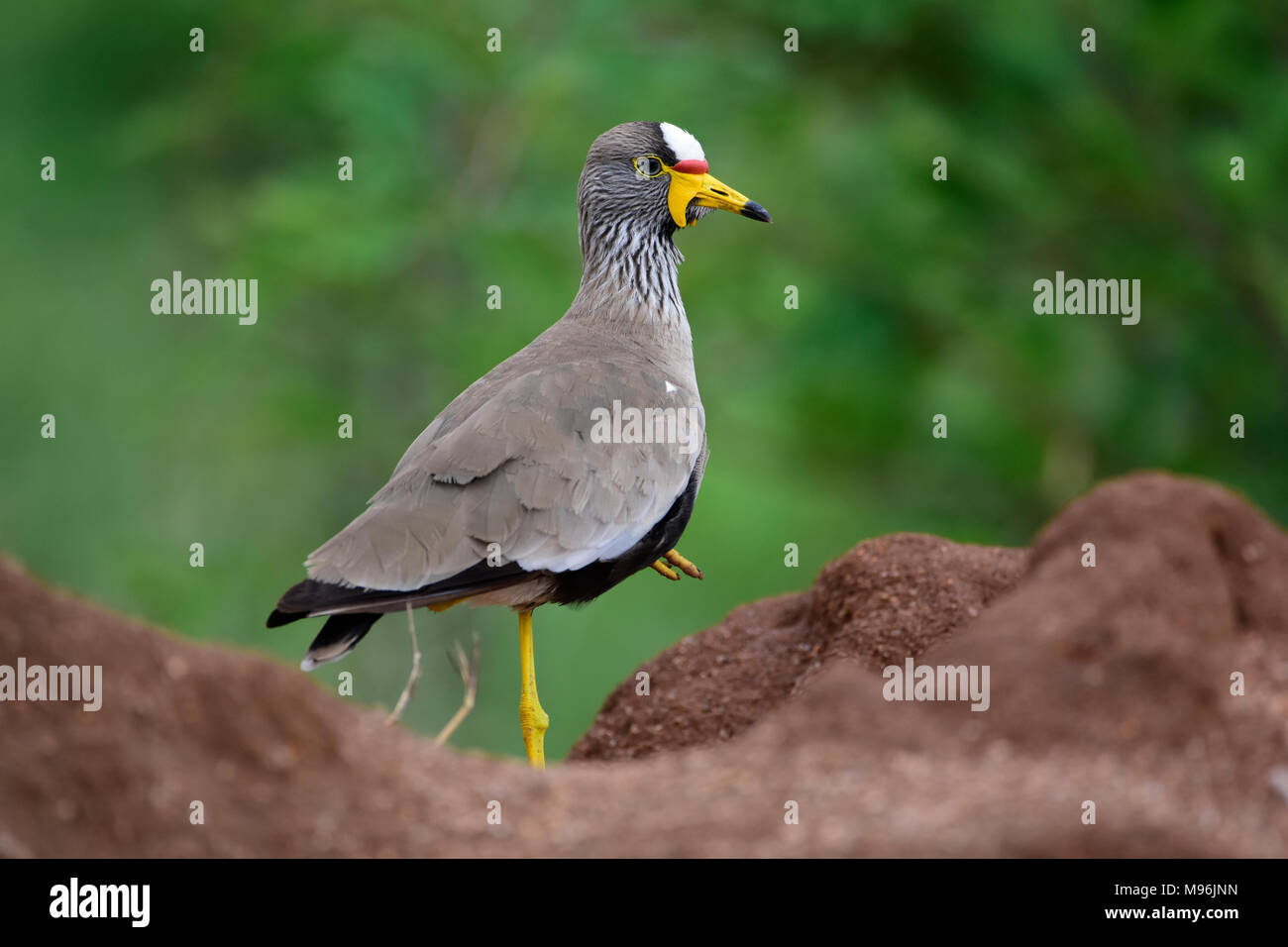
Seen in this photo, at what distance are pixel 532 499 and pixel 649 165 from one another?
267 cm

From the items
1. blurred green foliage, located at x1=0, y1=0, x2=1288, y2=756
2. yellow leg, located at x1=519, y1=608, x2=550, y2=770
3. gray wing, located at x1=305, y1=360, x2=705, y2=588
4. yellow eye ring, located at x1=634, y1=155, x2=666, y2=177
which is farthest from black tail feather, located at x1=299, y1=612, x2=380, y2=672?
blurred green foliage, located at x1=0, y1=0, x2=1288, y2=756

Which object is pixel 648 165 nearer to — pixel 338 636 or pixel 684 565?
pixel 684 565

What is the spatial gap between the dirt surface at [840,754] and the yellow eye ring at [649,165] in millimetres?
3828

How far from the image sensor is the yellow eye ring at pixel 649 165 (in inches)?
329

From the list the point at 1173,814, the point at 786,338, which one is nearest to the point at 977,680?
the point at 1173,814

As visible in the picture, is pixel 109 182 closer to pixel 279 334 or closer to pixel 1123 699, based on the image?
pixel 279 334

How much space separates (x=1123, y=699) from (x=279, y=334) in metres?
13.8


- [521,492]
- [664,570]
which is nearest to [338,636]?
[521,492]

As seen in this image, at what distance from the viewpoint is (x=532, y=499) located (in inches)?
254

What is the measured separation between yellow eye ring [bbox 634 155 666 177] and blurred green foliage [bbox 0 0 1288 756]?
448 cm

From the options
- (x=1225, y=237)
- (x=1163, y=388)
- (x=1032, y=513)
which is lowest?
(x=1032, y=513)

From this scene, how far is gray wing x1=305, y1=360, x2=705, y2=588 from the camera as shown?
616 cm

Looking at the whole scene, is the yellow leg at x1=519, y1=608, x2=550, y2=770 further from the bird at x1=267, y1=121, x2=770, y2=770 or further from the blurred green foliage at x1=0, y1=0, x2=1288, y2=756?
the blurred green foliage at x1=0, y1=0, x2=1288, y2=756

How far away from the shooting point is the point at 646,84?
13.8 meters
